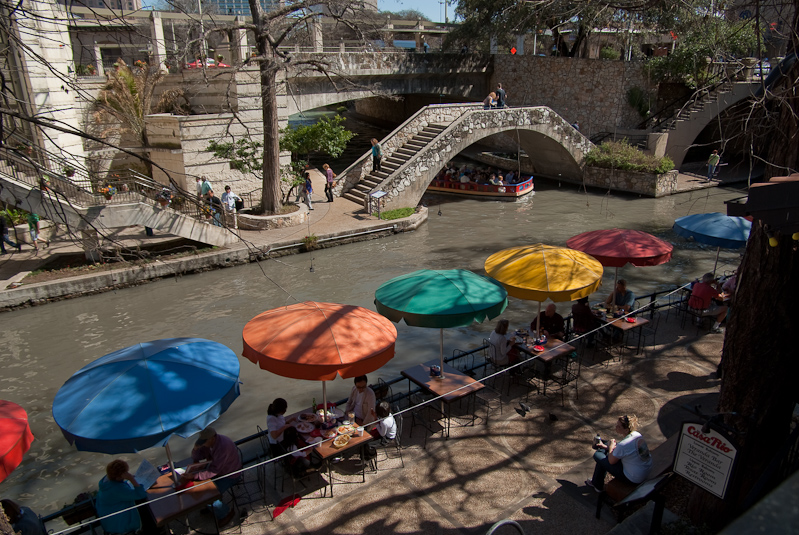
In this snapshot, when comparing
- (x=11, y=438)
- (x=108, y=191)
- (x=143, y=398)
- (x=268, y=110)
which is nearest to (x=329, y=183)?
(x=268, y=110)

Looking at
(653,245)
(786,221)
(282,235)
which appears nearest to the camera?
(786,221)

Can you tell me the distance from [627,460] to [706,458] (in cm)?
114

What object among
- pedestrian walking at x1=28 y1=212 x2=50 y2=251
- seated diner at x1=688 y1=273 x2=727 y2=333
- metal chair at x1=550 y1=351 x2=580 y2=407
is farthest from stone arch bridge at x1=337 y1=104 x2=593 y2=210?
metal chair at x1=550 y1=351 x2=580 y2=407

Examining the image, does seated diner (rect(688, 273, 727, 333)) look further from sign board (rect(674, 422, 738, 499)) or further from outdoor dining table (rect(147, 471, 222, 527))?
outdoor dining table (rect(147, 471, 222, 527))

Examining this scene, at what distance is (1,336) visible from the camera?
12.9 meters

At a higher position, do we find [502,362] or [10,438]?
[10,438]

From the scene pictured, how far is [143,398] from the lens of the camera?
5766mm

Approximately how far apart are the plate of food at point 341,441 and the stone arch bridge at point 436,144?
1582cm

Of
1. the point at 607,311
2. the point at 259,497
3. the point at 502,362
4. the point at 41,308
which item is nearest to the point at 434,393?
the point at 502,362

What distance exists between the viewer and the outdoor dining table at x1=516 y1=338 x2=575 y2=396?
873cm

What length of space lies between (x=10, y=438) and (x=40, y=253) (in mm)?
12929

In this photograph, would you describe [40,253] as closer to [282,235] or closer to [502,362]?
[282,235]

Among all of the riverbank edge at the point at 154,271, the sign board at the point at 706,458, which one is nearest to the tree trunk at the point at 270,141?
the riverbank edge at the point at 154,271

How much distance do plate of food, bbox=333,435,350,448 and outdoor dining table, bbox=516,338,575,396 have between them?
3.09 meters
